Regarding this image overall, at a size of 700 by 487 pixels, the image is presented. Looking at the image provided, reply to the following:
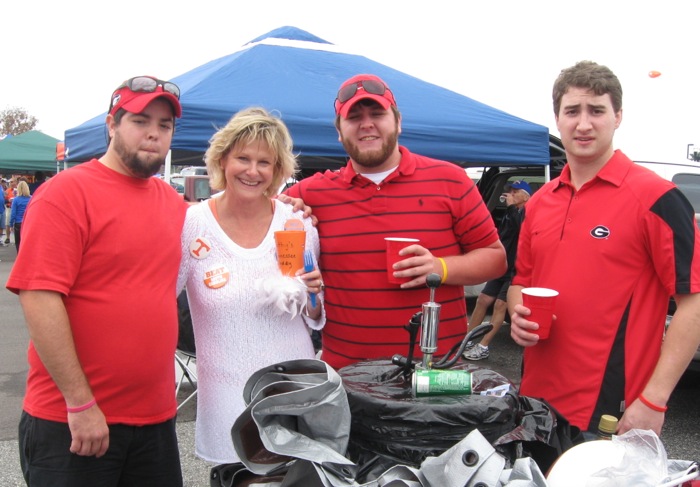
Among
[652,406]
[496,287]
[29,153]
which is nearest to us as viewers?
[652,406]

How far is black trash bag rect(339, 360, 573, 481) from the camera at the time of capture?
1261 millimetres

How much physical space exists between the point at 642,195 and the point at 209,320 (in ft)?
5.21

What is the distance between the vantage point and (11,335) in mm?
6809

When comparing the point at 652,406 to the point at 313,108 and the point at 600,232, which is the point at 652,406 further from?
the point at 313,108

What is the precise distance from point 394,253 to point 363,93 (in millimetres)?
695

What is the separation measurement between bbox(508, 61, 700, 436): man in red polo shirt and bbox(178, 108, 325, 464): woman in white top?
843mm

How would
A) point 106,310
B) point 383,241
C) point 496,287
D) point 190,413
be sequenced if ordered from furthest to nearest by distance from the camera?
point 496,287 → point 190,413 → point 383,241 → point 106,310

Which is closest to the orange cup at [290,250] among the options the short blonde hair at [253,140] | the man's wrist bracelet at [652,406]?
the short blonde hair at [253,140]

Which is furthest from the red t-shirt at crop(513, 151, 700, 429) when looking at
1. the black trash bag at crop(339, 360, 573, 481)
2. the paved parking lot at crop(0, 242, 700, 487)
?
the paved parking lot at crop(0, 242, 700, 487)

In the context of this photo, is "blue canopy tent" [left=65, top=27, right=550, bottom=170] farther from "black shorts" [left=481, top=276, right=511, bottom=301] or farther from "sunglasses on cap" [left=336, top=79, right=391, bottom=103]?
"sunglasses on cap" [left=336, top=79, right=391, bottom=103]

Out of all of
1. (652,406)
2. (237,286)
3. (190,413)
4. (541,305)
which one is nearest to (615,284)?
(541,305)

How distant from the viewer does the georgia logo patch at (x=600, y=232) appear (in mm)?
1941

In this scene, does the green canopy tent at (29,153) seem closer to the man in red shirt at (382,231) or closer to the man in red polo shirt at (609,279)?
the man in red shirt at (382,231)

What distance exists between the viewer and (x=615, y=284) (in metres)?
1.92
